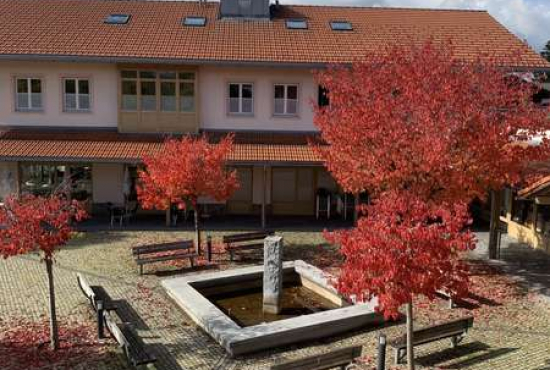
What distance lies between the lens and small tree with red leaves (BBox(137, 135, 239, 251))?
1625 centimetres

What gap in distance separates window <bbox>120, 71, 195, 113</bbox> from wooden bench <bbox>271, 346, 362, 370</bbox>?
1498 centimetres

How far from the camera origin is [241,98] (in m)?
22.8

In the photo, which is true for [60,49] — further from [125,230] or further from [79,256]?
[79,256]

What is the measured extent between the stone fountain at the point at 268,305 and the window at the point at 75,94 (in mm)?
10863

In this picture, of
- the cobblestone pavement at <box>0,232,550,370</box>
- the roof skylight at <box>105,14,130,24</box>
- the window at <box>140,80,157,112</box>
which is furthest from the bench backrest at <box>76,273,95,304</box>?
the roof skylight at <box>105,14,130,24</box>

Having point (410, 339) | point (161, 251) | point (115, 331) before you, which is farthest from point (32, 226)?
point (410, 339)

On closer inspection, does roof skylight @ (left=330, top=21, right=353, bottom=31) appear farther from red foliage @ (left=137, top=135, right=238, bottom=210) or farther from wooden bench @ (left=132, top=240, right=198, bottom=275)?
wooden bench @ (left=132, top=240, right=198, bottom=275)

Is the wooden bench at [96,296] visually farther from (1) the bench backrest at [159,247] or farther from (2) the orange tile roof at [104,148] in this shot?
(2) the orange tile roof at [104,148]

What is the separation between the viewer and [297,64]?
21781 millimetres

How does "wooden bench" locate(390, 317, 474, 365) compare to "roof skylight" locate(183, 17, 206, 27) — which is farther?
"roof skylight" locate(183, 17, 206, 27)

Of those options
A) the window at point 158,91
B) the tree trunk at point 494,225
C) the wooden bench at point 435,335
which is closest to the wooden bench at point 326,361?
the wooden bench at point 435,335

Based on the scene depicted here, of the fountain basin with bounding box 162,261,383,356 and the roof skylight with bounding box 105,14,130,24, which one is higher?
the roof skylight with bounding box 105,14,130,24

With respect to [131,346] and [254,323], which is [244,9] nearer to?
[254,323]

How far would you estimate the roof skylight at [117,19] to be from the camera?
2416cm
